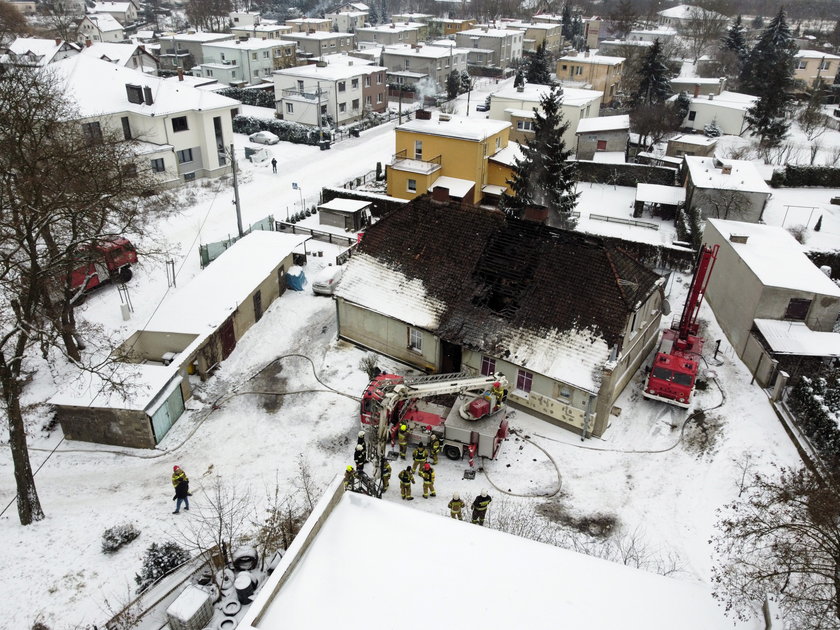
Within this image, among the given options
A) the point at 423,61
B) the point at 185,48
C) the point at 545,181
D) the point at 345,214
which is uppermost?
the point at 423,61

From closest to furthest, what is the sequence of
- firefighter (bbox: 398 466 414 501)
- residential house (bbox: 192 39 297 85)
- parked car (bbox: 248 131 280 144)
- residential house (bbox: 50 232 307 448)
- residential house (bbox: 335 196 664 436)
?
firefighter (bbox: 398 466 414 501), residential house (bbox: 50 232 307 448), residential house (bbox: 335 196 664 436), parked car (bbox: 248 131 280 144), residential house (bbox: 192 39 297 85)

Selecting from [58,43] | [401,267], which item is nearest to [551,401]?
[401,267]

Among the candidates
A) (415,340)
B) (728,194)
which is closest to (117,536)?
(415,340)

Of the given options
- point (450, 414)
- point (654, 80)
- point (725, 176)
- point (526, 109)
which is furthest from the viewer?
point (654, 80)

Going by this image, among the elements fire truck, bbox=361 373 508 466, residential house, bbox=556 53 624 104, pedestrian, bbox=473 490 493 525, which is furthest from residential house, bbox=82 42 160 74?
pedestrian, bbox=473 490 493 525

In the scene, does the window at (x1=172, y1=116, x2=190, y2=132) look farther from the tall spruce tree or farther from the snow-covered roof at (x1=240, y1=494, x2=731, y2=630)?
the tall spruce tree

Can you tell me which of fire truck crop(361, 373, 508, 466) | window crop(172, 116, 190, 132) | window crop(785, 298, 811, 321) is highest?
window crop(172, 116, 190, 132)

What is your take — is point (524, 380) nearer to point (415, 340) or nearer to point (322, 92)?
point (415, 340)

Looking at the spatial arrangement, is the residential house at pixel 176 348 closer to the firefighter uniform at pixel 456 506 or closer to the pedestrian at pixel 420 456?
the pedestrian at pixel 420 456
